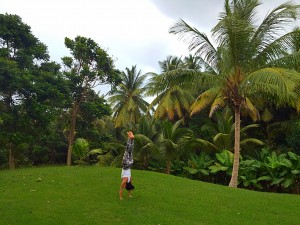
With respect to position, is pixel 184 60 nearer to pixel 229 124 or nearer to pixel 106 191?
pixel 229 124

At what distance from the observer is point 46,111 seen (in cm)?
2039

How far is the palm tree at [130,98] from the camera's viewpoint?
31812 mm

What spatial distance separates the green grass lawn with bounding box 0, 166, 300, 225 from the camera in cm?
823

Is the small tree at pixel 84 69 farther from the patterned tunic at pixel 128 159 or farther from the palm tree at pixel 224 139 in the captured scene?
the patterned tunic at pixel 128 159

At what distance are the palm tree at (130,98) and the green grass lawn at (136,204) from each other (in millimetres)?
18304

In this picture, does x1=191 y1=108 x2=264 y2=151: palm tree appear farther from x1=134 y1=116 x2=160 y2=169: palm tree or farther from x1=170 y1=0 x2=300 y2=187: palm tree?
x1=170 y1=0 x2=300 y2=187: palm tree

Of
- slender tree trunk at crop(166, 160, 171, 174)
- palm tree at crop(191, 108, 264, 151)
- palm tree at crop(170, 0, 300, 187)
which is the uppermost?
palm tree at crop(170, 0, 300, 187)

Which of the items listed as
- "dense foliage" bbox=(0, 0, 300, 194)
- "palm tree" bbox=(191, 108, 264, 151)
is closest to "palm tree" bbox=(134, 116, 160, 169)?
"dense foliage" bbox=(0, 0, 300, 194)

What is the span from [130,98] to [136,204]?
23.4 m

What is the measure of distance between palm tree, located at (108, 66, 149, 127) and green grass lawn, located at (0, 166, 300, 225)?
1830cm

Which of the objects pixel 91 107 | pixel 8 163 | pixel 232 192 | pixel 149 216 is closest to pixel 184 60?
pixel 91 107

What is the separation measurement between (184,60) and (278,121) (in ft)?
36.4

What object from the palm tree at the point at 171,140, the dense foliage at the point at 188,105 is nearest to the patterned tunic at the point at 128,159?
the dense foliage at the point at 188,105

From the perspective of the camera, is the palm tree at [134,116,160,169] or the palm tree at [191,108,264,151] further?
the palm tree at [134,116,160,169]
